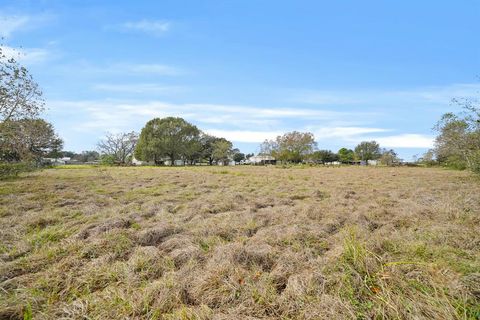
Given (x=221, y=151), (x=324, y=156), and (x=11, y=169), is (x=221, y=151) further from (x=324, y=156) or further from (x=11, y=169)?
(x=11, y=169)

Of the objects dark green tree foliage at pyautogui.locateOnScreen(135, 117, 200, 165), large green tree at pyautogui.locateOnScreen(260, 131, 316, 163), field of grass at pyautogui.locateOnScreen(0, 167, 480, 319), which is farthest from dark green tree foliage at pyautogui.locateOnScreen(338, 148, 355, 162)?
field of grass at pyautogui.locateOnScreen(0, 167, 480, 319)

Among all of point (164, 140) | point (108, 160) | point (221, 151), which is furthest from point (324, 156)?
point (108, 160)

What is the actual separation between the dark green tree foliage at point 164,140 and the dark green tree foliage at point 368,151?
46.1 meters

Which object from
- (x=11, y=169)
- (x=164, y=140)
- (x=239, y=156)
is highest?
(x=164, y=140)

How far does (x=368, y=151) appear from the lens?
231 ft

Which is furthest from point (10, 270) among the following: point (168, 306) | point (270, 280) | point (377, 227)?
point (377, 227)

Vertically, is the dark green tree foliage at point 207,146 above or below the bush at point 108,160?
above

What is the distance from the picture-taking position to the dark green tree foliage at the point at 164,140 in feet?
151

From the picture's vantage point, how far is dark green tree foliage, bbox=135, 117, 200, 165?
4616 centimetres

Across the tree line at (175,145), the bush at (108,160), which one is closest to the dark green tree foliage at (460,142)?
the tree line at (175,145)

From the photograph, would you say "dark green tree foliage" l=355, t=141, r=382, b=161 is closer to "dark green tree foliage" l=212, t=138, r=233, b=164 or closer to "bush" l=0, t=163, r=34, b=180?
"dark green tree foliage" l=212, t=138, r=233, b=164

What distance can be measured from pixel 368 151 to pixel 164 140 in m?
53.9

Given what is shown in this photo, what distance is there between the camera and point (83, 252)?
3623 millimetres

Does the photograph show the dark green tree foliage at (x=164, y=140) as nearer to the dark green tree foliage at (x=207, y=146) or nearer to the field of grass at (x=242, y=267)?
the dark green tree foliage at (x=207, y=146)
